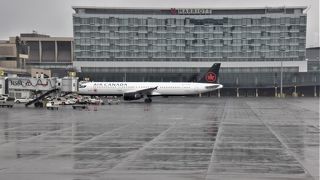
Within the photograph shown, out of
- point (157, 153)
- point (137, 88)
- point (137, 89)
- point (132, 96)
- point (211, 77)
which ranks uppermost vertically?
point (211, 77)

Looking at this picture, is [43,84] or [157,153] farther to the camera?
[43,84]

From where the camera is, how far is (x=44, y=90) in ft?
226

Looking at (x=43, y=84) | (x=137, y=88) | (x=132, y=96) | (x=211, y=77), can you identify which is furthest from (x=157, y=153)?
(x=211, y=77)

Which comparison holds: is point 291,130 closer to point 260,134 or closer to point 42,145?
point 260,134

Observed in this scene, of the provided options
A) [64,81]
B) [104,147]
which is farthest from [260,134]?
[64,81]

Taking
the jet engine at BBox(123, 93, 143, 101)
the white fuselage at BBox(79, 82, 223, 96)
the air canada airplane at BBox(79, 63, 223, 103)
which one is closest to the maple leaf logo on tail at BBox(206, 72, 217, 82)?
the air canada airplane at BBox(79, 63, 223, 103)

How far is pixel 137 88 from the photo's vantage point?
93188mm

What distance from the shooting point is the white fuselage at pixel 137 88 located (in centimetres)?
9025

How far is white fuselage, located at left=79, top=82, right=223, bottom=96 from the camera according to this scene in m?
90.2

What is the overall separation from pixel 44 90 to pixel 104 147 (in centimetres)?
4709

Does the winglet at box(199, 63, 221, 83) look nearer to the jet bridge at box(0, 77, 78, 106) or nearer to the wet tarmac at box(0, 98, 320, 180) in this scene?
the jet bridge at box(0, 77, 78, 106)

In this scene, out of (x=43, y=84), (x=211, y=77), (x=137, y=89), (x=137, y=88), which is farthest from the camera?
(x=211, y=77)

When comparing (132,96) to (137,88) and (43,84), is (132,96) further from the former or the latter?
(43,84)

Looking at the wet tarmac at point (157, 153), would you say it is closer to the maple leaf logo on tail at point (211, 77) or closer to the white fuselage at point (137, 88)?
the white fuselage at point (137, 88)
